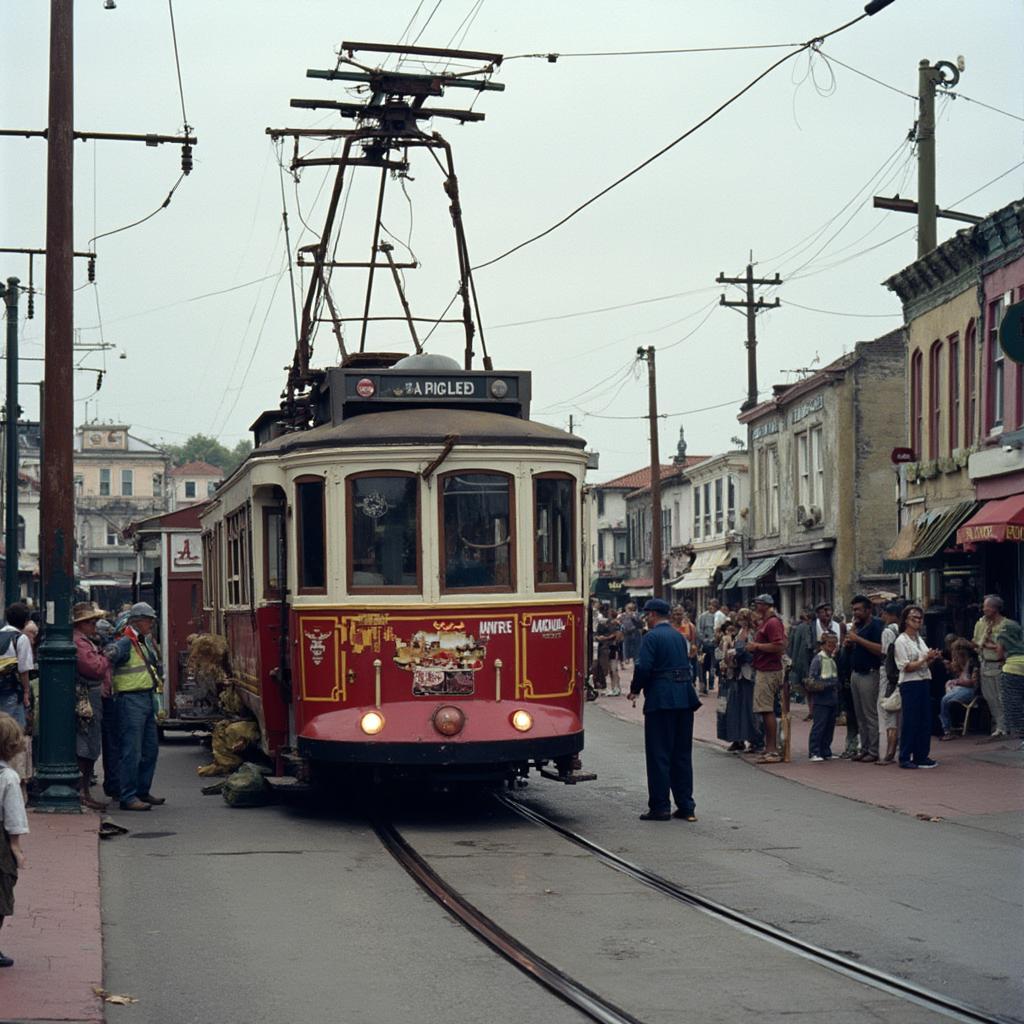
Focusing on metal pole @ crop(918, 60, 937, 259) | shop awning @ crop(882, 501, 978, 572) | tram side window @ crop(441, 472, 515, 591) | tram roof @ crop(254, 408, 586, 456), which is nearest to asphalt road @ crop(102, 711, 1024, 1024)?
tram side window @ crop(441, 472, 515, 591)

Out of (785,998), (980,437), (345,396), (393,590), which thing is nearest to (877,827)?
(393,590)

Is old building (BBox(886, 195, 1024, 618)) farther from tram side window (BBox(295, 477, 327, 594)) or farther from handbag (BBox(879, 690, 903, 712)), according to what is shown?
tram side window (BBox(295, 477, 327, 594))

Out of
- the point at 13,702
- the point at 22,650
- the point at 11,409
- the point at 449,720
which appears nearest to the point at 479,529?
the point at 449,720

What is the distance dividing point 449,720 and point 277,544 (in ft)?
7.93

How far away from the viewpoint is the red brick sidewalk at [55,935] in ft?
23.3

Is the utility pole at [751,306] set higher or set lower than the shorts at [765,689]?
higher

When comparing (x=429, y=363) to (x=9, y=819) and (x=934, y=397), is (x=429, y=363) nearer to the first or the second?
(x=9, y=819)

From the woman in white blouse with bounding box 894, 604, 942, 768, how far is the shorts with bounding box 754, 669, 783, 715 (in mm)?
1675

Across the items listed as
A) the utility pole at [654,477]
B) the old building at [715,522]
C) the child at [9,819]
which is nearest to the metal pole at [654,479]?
the utility pole at [654,477]

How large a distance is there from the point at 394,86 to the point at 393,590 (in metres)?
6.34

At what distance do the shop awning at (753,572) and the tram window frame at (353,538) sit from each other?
31130 millimetres

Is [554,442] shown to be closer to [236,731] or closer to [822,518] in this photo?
[236,731]

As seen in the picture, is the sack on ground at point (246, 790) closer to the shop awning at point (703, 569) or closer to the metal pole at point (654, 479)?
the metal pole at point (654, 479)

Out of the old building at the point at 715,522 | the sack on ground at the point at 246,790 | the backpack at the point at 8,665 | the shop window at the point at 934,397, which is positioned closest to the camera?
the backpack at the point at 8,665
